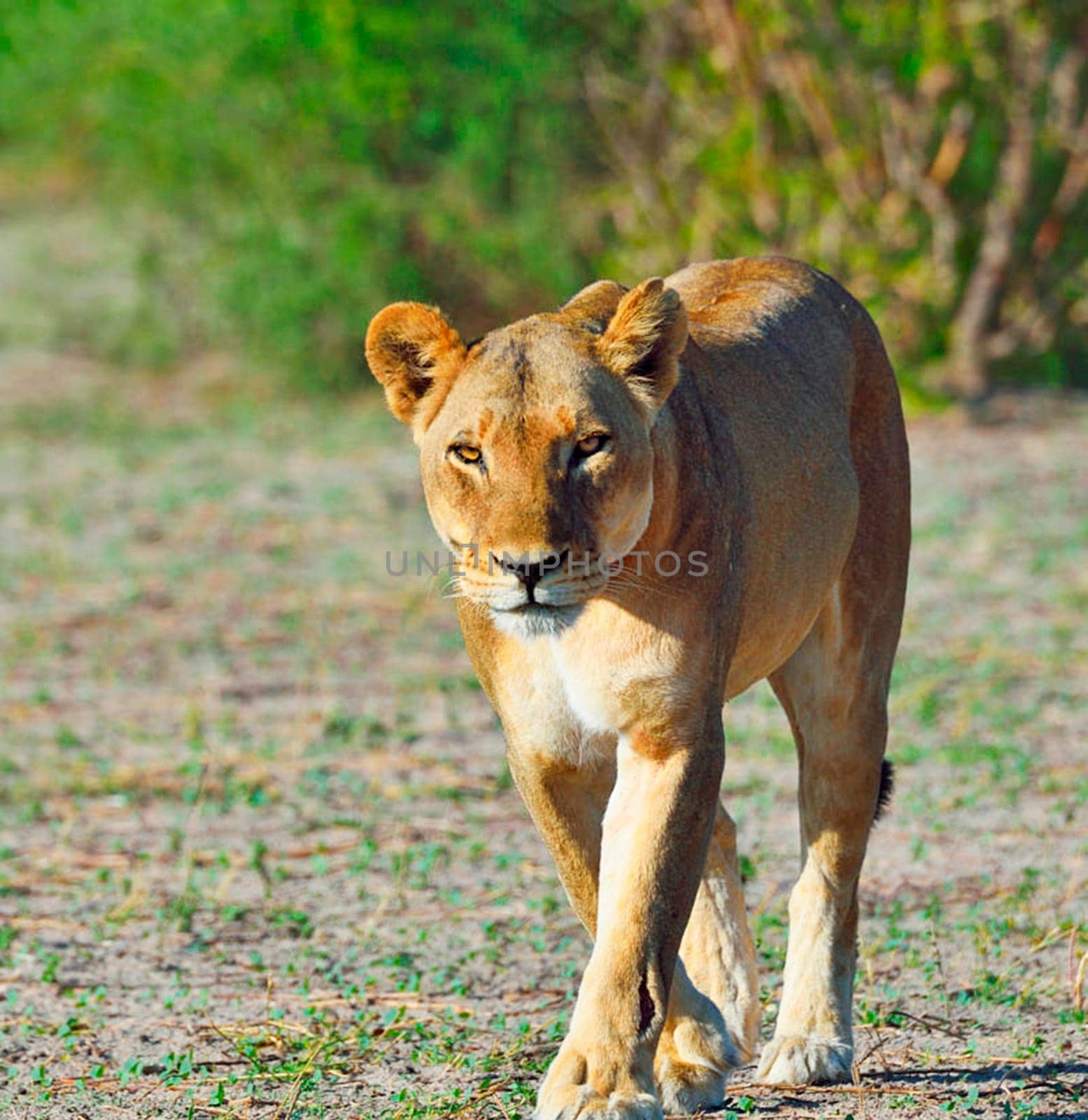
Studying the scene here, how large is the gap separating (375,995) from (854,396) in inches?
68.3

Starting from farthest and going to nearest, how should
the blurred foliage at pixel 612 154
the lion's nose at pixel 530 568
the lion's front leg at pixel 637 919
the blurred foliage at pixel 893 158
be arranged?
the blurred foliage at pixel 612 154 → the blurred foliage at pixel 893 158 → the lion's front leg at pixel 637 919 → the lion's nose at pixel 530 568

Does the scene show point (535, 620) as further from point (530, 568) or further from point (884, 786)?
point (884, 786)

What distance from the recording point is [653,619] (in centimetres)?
349

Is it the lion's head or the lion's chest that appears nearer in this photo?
the lion's head

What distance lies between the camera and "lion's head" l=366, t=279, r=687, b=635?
3.28 meters

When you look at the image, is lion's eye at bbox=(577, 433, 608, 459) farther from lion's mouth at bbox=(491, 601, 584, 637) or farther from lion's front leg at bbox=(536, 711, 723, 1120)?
lion's front leg at bbox=(536, 711, 723, 1120)

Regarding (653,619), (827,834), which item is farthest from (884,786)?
(653,619)

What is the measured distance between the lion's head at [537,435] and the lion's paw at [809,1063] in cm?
118

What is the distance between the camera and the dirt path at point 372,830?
423 centimetres

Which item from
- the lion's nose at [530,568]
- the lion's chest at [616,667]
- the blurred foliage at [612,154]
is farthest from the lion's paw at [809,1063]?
the blurred foliage at [612,154]

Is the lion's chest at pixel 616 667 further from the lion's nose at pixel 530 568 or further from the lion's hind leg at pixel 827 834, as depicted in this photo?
the lion's hind leg at pixel 827 834

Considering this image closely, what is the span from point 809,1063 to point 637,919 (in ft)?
2.56

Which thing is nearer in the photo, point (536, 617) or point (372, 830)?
point (536, 617)

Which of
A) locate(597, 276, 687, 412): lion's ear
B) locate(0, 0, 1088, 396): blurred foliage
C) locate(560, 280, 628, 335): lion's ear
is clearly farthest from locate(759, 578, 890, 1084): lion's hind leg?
locate(0, 0, 1088, 396): blurred foliage
